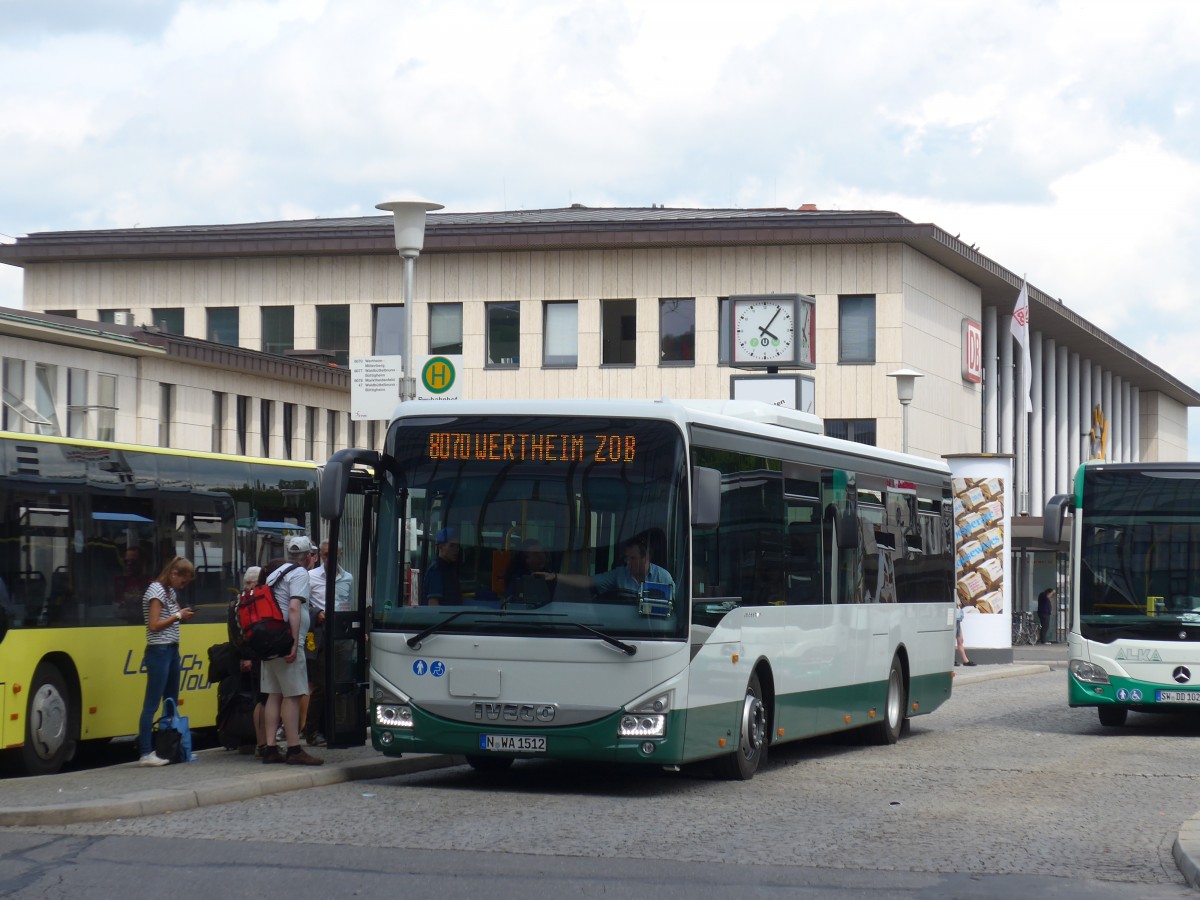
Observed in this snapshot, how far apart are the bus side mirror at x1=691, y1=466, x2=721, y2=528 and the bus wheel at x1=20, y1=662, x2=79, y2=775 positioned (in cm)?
531

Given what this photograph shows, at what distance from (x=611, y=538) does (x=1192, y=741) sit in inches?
384

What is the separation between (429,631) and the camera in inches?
534

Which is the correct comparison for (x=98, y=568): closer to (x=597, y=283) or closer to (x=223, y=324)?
(x=597, y=283)

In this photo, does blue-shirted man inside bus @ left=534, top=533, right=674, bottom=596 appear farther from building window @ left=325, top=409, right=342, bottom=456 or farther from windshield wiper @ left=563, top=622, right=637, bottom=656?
building window @ left=325, top=409, right=342, bottom=456

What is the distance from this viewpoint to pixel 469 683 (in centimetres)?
1348

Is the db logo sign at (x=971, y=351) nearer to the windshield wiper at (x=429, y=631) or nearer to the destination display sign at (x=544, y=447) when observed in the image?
the destination display sign at (x=544, y=447)

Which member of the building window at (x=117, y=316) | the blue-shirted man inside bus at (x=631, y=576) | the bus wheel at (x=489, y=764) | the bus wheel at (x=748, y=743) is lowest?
the bus wheel at (x=489, y=764)

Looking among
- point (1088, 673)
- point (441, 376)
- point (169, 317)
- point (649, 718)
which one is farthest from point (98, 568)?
point (169, 317)

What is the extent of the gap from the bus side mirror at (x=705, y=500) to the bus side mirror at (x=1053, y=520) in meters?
6.83

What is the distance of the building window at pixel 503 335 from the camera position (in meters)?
54.0

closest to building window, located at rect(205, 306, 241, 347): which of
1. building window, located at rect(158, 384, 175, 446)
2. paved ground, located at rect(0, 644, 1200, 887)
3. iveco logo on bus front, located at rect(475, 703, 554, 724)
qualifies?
building window, located at rect(158, 384, 175, 446)

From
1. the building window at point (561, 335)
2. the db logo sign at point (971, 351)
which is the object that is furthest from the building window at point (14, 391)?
the db logo sign at point (971, 351)

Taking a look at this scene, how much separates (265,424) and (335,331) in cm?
767

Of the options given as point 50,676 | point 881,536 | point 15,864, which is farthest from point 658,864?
point 881,536
